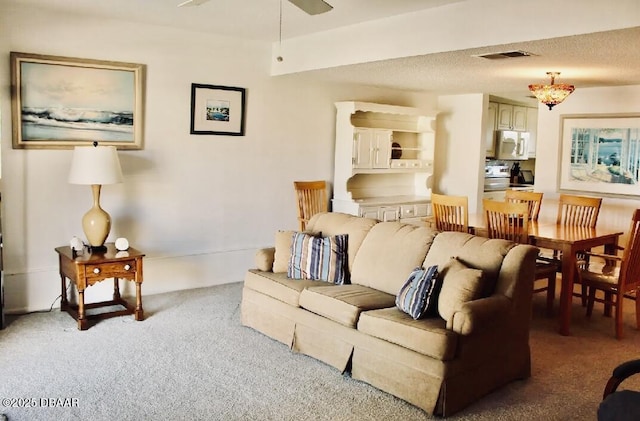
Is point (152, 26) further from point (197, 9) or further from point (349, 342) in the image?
point (349, 342)

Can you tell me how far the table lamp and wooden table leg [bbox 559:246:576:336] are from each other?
3475mm

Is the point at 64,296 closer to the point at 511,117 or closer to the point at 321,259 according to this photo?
the point at 321,259

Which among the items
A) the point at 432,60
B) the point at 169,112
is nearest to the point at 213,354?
the point at 169,112

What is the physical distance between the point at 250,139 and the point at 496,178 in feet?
14.8

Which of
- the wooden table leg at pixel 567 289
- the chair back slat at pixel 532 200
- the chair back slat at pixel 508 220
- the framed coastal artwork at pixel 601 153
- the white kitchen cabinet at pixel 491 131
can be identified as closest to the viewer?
the wooden table leg at pixel 567 289

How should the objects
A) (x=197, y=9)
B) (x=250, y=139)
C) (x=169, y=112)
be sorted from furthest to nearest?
(x=250, y=139) < (x=169, y=112) < (x=197, y=9)

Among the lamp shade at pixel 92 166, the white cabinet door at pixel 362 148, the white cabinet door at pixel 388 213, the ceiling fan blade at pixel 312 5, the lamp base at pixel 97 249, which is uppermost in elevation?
the ceiling fan blade at pixel 312 5

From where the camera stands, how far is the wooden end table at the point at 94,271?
13.7ft

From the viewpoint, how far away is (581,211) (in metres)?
5.52

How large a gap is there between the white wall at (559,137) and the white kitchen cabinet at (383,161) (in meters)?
1.31

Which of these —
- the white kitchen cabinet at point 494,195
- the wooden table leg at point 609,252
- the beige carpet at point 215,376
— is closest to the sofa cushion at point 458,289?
the beige carpet at point 215,376

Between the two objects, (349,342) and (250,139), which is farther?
(250,139)

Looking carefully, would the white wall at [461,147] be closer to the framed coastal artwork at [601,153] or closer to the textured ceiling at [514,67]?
the textured ceiling at [514,67]

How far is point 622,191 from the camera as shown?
616 cm
